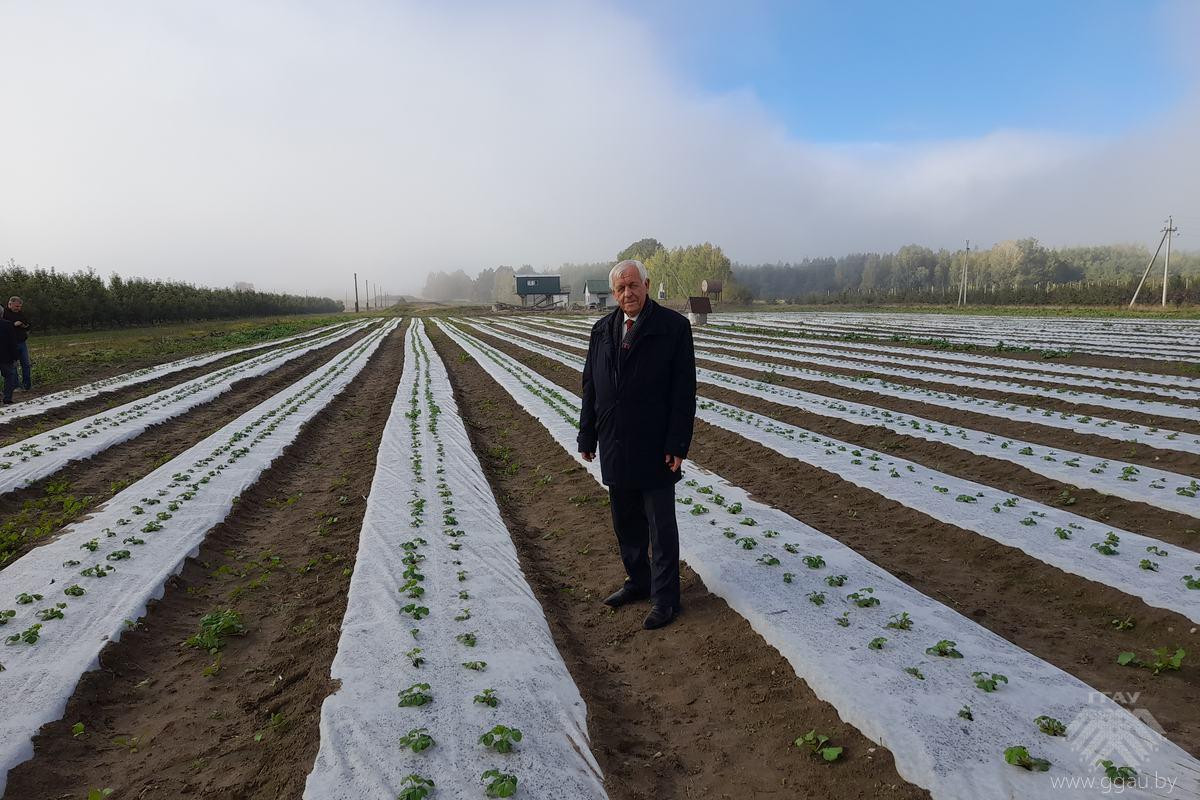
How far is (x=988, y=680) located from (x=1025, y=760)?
27.8 inches

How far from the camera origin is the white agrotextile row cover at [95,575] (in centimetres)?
393

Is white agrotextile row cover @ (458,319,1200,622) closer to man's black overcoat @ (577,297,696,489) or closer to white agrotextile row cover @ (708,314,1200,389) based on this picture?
man's black overcoat @ (577,297,696,489)

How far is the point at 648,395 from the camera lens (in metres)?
4.59

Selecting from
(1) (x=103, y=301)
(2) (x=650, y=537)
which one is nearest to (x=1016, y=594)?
(2) (x=650, y=537)

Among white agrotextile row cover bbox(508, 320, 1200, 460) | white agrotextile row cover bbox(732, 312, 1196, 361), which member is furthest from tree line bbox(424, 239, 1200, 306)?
white agrotextile row cover bbox(508, 320, 1200, 460)

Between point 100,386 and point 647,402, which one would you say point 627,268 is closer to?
point 647,402

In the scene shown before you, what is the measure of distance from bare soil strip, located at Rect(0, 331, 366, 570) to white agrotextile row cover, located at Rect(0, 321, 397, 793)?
420 mm

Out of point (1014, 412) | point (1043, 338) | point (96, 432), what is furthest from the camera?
point (1043, 338)

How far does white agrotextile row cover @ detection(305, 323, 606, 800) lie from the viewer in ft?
10.5

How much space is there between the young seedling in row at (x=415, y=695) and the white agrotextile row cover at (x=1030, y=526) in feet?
17.3

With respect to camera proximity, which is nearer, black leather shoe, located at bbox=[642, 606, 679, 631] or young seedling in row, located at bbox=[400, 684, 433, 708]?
young seedling in row, located at bbox=[400, 684, 433, 708]

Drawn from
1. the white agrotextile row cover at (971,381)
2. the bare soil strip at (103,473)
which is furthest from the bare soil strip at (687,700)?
the white agrotextile row cover at (971,381)

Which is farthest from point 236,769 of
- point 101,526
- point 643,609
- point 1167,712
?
point 1167,712

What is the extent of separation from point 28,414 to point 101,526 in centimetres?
923
